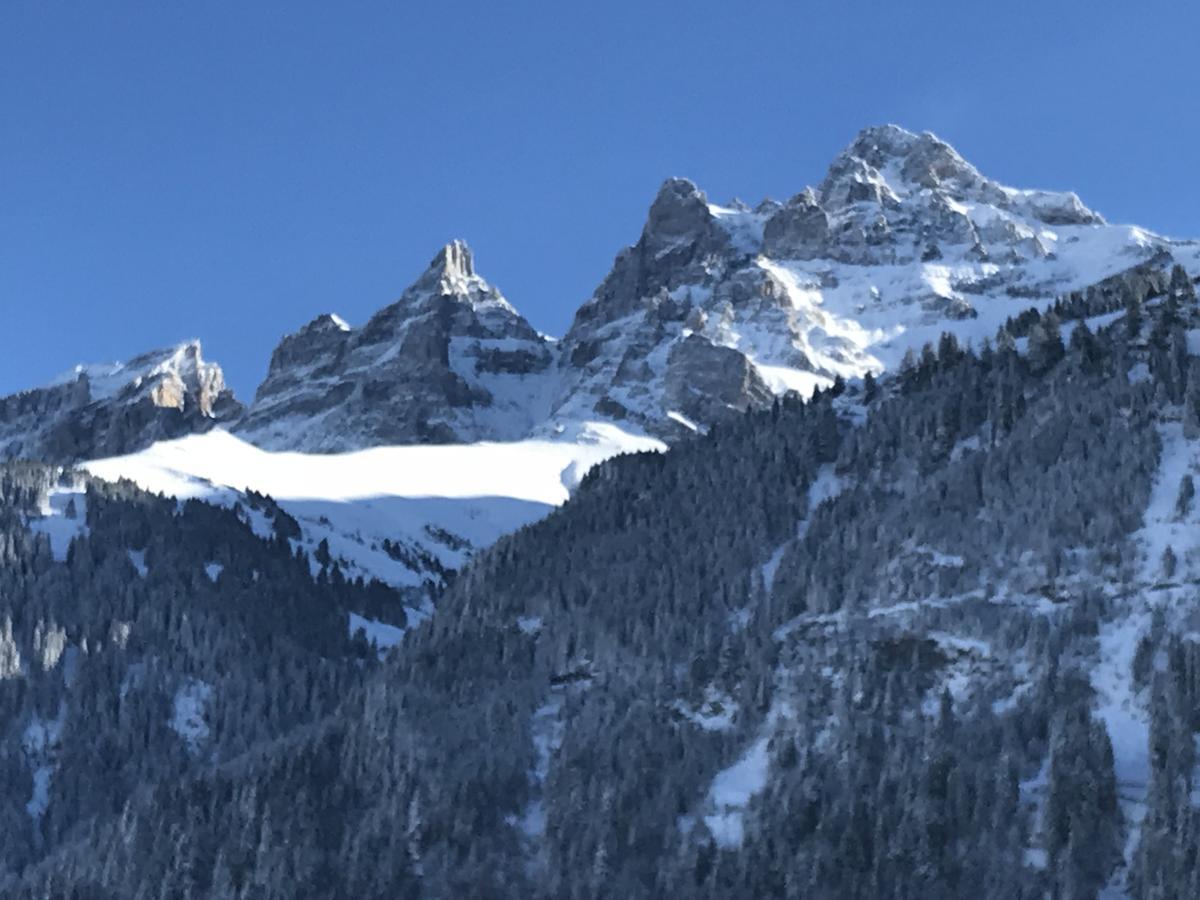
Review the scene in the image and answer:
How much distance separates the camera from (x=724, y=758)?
5581 inches

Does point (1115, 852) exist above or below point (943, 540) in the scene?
below

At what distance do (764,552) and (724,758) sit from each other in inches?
1088

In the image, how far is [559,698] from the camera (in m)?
156

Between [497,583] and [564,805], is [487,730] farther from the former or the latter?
Result: [497,583]

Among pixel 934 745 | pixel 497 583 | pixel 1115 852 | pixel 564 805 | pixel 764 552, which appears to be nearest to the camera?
pixel 1115 852

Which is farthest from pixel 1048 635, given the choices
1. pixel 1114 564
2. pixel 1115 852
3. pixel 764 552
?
pixel 764 552

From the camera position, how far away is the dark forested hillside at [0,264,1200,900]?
406ft

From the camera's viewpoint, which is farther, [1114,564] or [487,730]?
[487,730]

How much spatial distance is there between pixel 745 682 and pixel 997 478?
2640 centimetres

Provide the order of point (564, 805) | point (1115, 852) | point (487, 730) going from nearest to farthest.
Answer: point (1115, 852)
point (564, 805)
point (487, 730)

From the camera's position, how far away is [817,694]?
465ft

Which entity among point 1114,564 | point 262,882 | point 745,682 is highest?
point 1114,564

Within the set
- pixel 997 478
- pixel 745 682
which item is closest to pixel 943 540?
pixel 997 478

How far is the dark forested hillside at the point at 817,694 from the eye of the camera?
123688 millimetres
